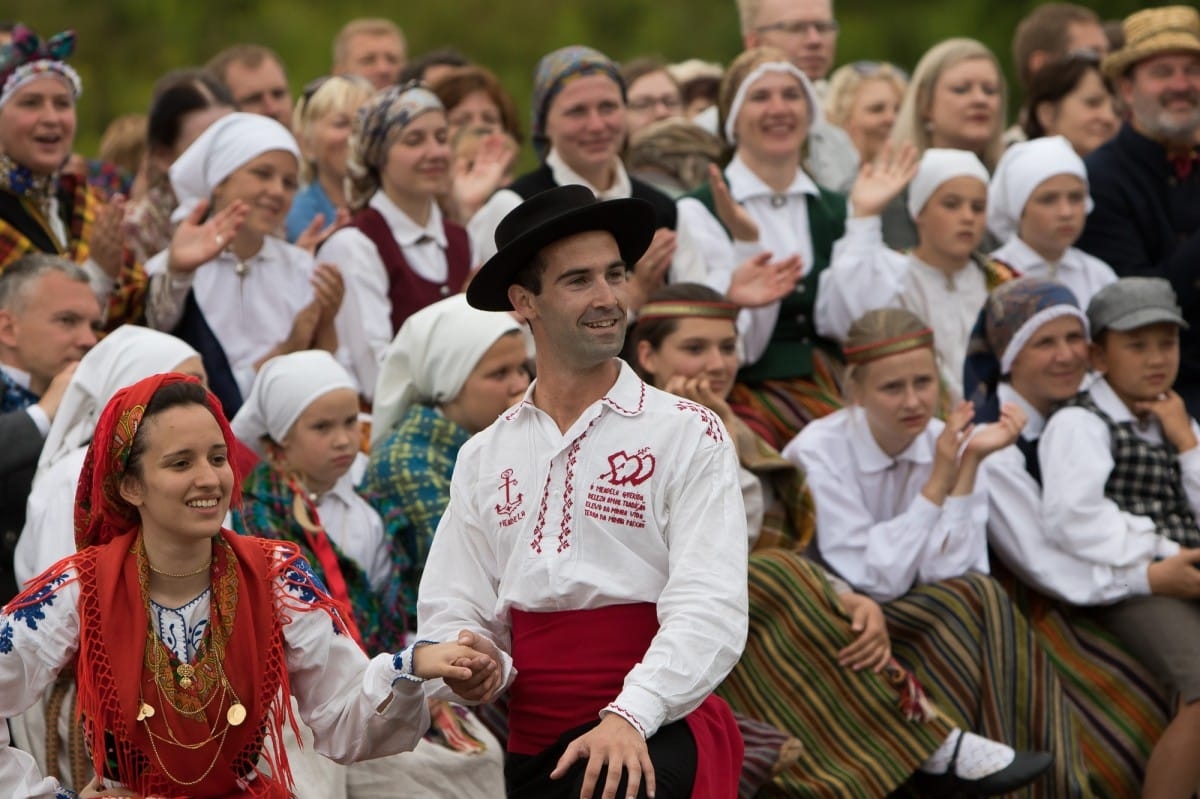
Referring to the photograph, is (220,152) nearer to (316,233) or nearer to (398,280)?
(316,233)

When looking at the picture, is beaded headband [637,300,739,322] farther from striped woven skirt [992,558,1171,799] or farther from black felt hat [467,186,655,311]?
black felt hat [467,186,655,311]

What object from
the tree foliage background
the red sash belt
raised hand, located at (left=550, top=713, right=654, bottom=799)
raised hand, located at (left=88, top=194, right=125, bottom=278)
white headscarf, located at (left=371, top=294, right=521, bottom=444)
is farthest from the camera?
the tree foliage background

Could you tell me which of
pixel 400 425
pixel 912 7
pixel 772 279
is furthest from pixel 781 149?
pixel 912 7

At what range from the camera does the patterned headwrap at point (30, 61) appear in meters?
7.51

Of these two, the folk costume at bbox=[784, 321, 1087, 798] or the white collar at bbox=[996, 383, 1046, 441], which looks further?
the white collar at bbox=[996, 383, 1046, 441]

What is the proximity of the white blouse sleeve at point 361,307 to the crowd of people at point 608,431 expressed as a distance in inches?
0.6

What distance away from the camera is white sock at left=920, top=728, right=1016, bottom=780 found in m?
6.16

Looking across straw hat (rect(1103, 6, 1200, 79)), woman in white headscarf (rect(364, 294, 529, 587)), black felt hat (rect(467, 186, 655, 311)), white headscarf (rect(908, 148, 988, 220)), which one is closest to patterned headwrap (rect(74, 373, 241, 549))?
black felt hat (rect(467, 186, 655, 311))

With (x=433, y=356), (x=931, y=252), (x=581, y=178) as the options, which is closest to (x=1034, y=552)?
(x=931, y=252)

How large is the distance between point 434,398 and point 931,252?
2485mm

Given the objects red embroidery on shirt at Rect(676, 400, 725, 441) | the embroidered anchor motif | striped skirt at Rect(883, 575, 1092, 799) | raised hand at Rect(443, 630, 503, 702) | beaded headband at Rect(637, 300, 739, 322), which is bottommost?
striped skirt at Rect(883, 575, 1092, 799)

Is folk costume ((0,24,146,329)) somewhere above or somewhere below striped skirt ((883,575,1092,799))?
above

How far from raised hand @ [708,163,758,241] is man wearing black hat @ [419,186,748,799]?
311 centimetres

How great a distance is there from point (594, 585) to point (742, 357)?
3268 mm
